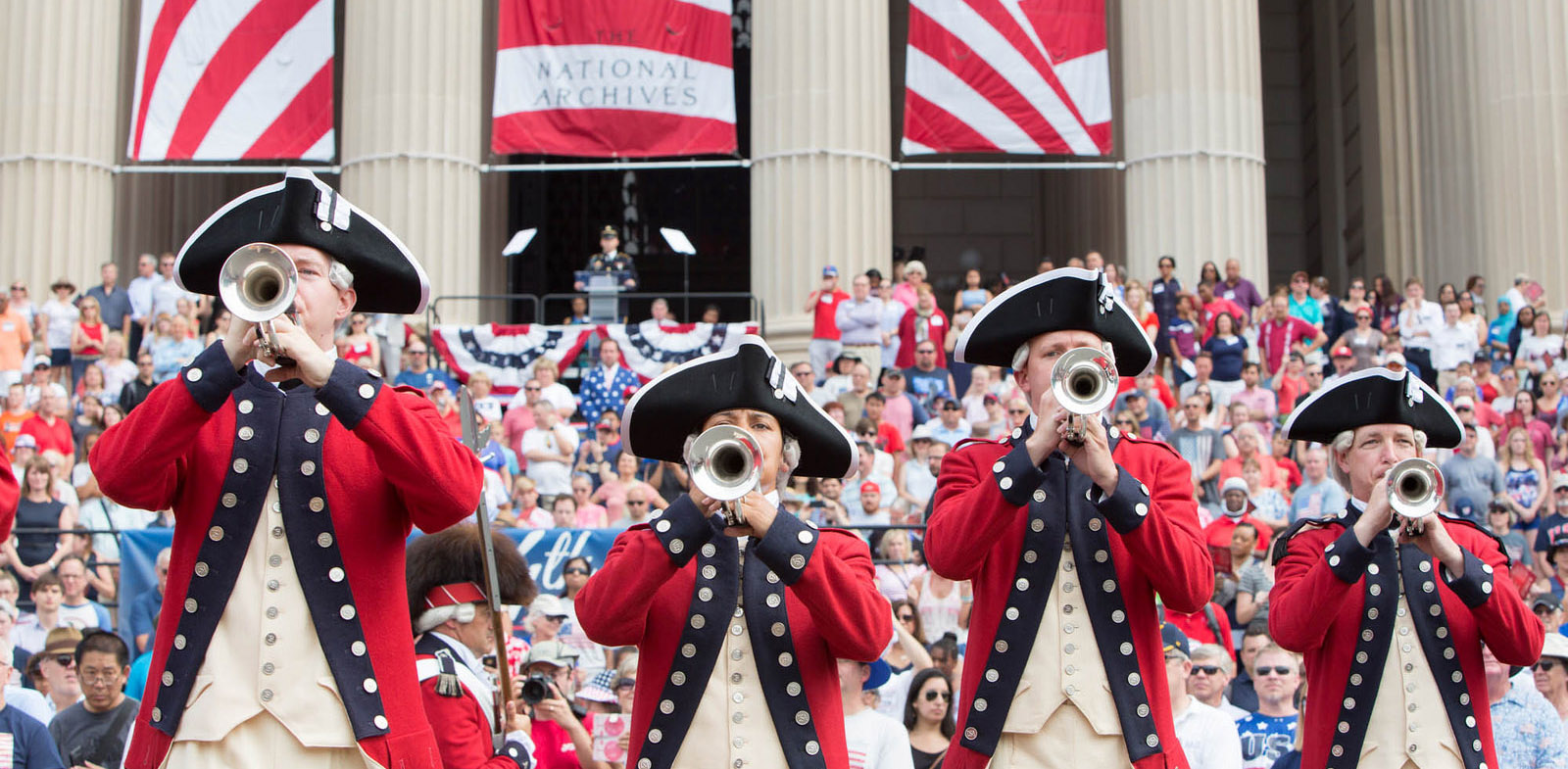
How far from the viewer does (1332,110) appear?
33.8 metres

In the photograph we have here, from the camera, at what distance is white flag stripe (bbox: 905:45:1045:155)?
23.2 meters

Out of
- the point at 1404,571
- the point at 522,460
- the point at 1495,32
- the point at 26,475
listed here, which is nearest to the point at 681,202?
the point at 1495,32

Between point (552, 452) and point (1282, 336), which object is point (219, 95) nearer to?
point (552, 452)

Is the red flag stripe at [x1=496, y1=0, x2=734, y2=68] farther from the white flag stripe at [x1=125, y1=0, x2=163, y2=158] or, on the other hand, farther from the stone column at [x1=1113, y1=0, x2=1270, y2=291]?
the stone column at [x1=1113, y1=0, x2=1270, y2=291]

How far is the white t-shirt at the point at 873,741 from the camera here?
9.05m

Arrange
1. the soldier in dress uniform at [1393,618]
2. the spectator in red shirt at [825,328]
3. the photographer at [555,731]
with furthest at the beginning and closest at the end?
the spectator in red shirt at [825,328]
the photographer at [555,731]
the soldier in dress uniform at [1393,618]

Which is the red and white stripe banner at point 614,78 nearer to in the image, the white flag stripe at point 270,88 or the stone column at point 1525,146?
the white flag stripe at point 270,88

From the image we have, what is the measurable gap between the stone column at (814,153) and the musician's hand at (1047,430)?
17.7 m

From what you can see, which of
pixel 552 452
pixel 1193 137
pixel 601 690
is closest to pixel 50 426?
pixel 552 452

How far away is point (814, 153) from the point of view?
23984 mm

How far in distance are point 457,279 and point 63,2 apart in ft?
20.0

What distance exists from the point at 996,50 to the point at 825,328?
446cm

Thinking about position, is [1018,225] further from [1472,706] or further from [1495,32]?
[1472,706]

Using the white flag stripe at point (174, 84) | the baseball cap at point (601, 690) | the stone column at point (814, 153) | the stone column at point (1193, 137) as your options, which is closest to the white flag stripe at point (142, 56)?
the white flag stripe at point (174, 84)
